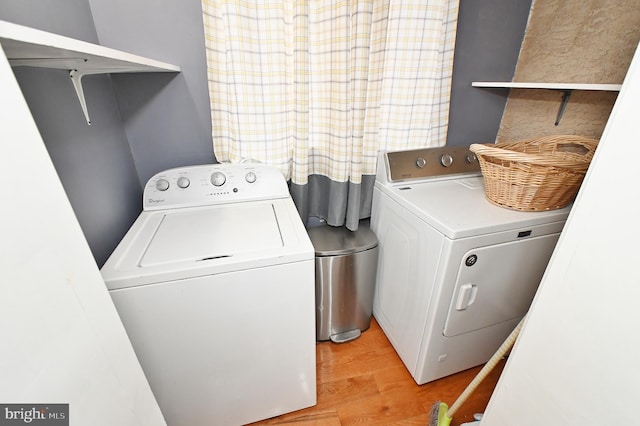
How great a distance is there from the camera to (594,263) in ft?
1.93

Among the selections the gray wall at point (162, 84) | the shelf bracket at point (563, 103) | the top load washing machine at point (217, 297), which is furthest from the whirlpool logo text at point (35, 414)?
the shelf bracket at point (563, 103)

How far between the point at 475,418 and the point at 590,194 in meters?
1.08

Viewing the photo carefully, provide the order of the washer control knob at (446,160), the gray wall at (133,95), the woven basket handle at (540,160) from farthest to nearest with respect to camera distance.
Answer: the washer control knob at (446,160) < the woven basket handle at (540,160) < the gray wall at (133,95)

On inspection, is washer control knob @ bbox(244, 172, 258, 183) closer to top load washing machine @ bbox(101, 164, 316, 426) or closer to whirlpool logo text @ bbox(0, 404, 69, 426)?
top load washing machine @ bbox(101, 164, 316, 426)

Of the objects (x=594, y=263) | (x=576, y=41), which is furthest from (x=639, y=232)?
(x=576, y=41)

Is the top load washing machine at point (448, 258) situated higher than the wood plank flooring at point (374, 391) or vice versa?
the top load washing machine at point (448, 258)

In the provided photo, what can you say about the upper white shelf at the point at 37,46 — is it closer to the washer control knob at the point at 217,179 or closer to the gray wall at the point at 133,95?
the gray wall at the point at 133,95

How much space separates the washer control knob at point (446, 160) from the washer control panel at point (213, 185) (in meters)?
0.87

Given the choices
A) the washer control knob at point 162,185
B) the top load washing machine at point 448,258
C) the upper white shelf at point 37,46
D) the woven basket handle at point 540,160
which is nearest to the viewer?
the upper white shelf at point 37,46

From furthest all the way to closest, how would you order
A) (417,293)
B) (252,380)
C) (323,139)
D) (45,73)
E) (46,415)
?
(323,139)
(417,293)
(252,380)
(45,73)
(46,415)

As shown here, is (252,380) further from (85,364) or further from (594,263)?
(594,263)

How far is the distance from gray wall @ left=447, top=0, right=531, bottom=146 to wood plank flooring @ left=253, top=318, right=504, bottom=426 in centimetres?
134

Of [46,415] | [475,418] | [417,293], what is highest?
[46,415]

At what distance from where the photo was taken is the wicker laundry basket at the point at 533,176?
996mm
